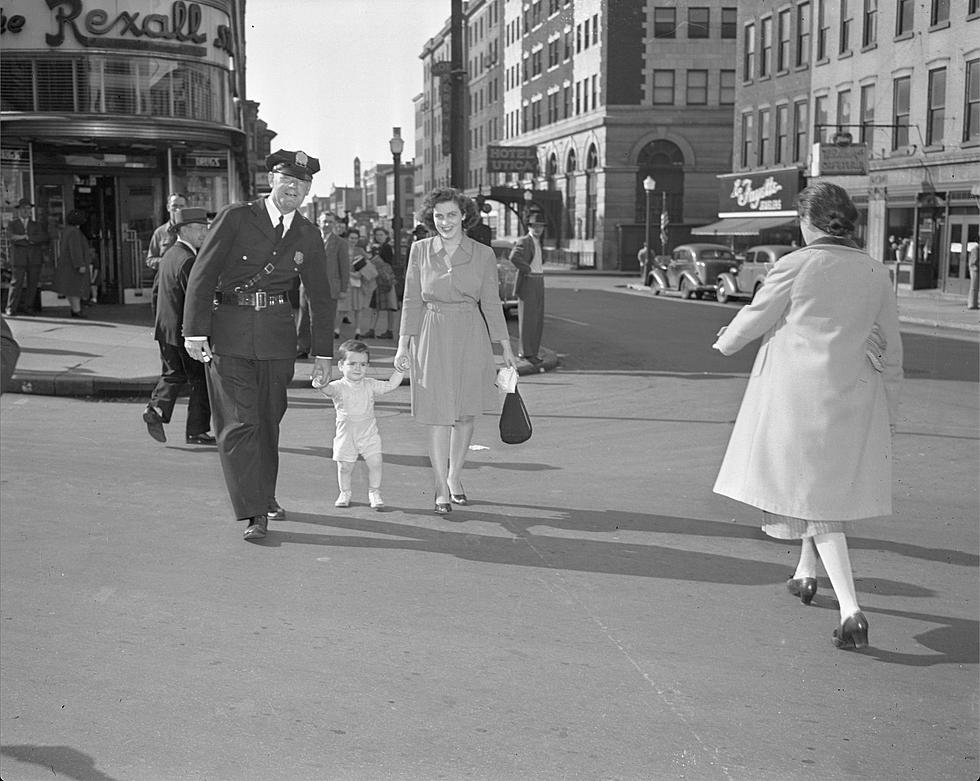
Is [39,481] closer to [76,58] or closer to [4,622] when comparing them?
[4,622]

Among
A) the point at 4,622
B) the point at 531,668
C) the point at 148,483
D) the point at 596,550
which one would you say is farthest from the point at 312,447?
the point at 531,668

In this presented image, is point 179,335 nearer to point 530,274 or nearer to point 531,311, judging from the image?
point 530,274

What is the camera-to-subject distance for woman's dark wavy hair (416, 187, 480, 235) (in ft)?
20.7

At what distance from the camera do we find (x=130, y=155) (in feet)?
71.4

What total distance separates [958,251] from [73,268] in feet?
67.8

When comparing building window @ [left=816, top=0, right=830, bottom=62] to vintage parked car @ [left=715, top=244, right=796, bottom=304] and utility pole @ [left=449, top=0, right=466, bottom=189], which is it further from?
vintage parked car @ [left=715, top=244, right=796, bottom=304]

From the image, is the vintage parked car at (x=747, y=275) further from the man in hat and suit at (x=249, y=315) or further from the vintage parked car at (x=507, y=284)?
the man in hat and suit at (x=249, y=315)

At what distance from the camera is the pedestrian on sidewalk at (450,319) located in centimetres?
639

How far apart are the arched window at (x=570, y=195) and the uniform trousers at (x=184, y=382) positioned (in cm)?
4111

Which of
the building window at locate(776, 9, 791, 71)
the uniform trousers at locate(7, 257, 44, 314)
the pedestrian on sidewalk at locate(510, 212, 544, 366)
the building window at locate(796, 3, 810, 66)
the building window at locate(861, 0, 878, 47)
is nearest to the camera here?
the building window at locate(861, 0, 878, 47)

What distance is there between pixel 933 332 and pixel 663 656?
1811cm

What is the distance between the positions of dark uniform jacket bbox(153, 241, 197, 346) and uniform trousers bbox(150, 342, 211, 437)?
0.36 ft

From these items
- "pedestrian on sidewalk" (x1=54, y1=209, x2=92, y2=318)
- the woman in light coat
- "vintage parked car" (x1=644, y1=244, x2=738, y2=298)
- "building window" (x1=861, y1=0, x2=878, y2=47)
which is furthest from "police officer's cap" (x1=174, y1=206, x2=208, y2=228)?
"vintage parked car" (x1=644, y1=244, x2=738, y2=298)

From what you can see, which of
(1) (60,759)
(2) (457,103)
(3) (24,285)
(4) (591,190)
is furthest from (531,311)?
(4) (591,190)
